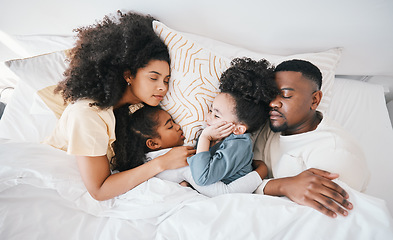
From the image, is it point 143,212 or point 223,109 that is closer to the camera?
point 143,212

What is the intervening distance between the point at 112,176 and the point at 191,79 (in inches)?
23.8

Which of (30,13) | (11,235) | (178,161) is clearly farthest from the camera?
(30,13)

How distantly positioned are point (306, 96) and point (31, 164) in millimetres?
1275

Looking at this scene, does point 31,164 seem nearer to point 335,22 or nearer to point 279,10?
point 279,10

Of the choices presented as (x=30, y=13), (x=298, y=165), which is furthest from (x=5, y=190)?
(x=298, y=165)

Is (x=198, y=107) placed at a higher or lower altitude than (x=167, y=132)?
higher

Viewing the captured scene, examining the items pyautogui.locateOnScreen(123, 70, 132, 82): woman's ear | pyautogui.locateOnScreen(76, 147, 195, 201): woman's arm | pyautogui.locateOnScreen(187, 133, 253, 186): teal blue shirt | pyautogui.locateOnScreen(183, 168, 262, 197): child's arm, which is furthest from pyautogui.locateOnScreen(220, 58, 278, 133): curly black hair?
pyautogui.locateOnScreen(123, 70, 132, 82): woman's ear

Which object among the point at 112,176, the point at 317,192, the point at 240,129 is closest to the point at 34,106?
the point at 112,176

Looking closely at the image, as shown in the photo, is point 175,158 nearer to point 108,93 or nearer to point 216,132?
point 216,132

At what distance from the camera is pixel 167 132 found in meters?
1.21

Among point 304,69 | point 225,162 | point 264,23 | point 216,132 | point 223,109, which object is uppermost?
point 264,23

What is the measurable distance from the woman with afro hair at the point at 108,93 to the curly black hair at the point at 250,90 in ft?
1.04

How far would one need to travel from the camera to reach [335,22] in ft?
4.32

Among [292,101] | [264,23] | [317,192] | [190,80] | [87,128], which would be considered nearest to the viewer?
[317,192]
